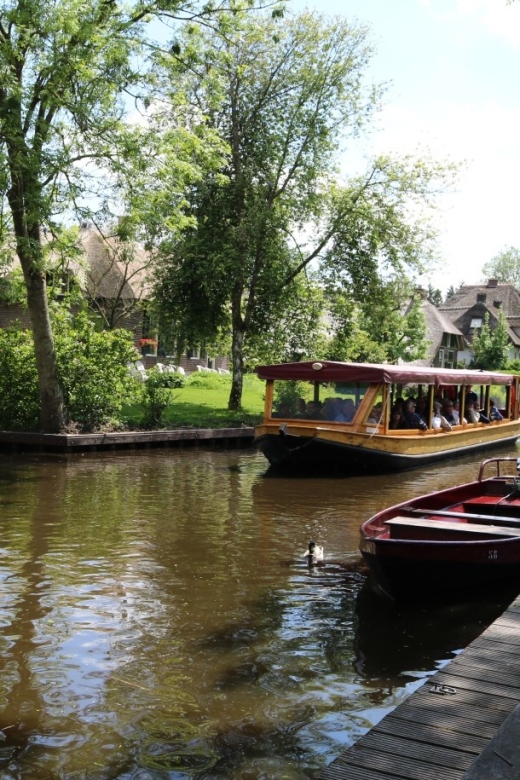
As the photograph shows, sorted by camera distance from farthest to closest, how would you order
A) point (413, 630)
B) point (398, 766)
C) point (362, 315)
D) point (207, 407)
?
1. point (362, 315)
2. point (207, 407)
3. point (413, 630)
4. point (398, 766)

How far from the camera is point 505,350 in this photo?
7869cm

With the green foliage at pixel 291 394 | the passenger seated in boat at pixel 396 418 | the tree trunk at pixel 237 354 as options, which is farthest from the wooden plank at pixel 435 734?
the tree trunk at pixel 237 354

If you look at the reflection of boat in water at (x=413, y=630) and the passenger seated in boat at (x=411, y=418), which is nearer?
the reflection of boat in water at (x=413, y=630)

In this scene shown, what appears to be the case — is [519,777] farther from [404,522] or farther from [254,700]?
[404,522]

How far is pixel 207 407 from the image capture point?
2997 cm

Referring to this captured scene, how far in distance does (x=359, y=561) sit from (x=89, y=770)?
Answer: 6342 mm

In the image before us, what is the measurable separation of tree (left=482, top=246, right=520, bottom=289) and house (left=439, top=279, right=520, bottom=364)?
17339 mm

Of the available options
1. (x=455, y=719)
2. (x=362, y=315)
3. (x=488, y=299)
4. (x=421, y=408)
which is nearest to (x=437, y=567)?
(x=455, y=719)

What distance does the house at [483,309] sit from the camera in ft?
305

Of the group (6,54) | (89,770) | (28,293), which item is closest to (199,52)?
(6,54)

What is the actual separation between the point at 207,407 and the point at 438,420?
32.3 ft

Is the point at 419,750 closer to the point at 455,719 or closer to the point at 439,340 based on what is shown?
the point at 455,719

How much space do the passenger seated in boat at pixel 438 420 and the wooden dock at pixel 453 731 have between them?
1620cm

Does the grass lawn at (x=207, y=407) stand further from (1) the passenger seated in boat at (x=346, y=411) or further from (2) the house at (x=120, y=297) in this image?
(1) the passenger seated in boat at (x=346, y=411)
